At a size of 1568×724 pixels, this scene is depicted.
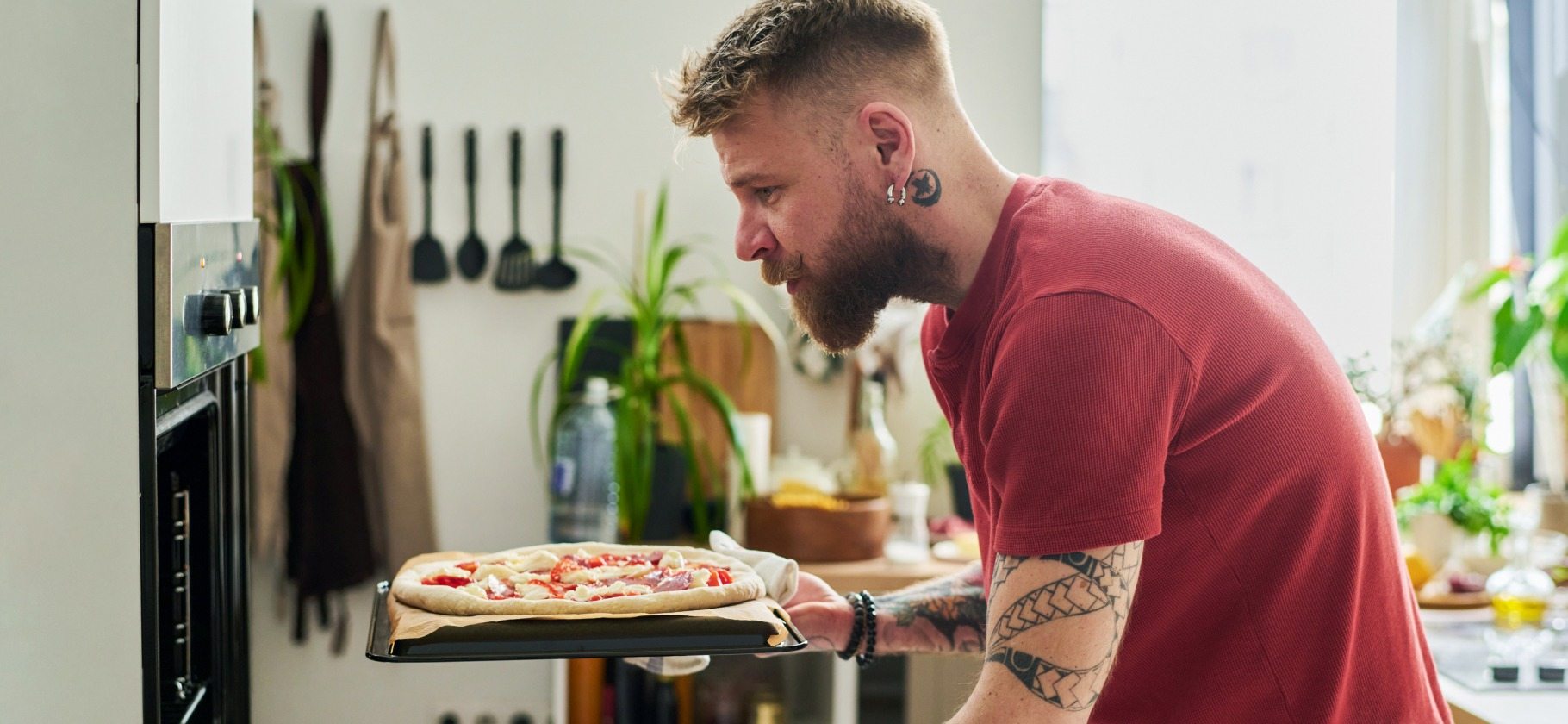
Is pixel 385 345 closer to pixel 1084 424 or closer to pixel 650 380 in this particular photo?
pixel 650 380

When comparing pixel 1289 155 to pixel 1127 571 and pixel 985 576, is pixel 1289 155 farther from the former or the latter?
pixel 1127 571

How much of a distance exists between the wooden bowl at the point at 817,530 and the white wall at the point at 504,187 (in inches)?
19.5

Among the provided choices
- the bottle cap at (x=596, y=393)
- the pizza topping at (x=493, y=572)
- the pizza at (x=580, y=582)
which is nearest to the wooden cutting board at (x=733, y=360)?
the bottle cap at (x=596, y=393)

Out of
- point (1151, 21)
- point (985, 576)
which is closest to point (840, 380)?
point (1151, 21)

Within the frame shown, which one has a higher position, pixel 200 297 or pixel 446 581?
pixel 200 297

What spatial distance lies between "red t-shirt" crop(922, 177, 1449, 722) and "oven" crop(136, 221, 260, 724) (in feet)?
2.32

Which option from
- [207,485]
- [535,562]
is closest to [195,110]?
[207,485]

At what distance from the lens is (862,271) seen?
4.33 feet

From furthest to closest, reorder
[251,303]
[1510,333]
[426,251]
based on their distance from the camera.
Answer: [426,251], [1510,333], [251,303]

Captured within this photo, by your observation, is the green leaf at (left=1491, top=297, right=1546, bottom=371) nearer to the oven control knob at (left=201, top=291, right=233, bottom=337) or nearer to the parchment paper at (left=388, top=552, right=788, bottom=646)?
the parchment paper at (left=388, top=552, right=788, bottom=646)

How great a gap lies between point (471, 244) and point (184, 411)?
179 cm

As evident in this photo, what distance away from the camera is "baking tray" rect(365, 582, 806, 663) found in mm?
1266

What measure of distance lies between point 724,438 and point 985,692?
1979 mm

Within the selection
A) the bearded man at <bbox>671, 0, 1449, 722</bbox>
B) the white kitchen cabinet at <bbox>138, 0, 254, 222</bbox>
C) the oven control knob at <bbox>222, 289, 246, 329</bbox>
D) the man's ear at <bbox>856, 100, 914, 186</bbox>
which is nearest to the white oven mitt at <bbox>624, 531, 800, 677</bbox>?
the bearded man at <bbox>671, 0, 1449, 722</bbox>
